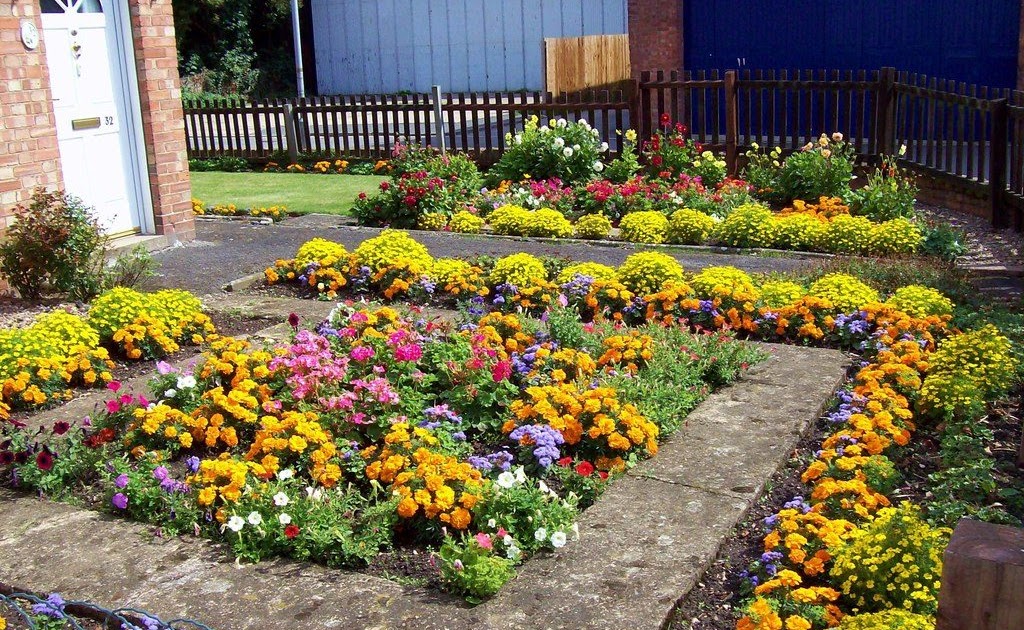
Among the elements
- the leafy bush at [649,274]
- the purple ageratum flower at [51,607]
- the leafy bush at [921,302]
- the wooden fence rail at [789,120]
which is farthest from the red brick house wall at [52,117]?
the leafy bush at [921,302]

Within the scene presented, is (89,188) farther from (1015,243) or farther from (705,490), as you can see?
(1015,243)

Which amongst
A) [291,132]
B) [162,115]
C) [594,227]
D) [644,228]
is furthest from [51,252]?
[291,132]

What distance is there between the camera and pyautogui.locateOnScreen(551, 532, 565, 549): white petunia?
3.88 m

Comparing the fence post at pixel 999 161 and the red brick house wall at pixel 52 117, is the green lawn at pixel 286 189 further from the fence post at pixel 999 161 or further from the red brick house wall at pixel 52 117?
the fence post at pixel 999 161

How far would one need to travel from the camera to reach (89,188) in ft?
32.3

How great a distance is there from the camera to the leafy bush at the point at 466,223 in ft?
34.8

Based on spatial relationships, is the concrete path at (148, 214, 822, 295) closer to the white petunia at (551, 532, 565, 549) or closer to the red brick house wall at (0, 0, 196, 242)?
the red brick house wall at (0, 0, 196, 242)

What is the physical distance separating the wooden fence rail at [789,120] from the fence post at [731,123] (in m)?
0.01

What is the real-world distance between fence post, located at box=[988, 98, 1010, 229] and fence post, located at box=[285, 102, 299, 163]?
10613mm

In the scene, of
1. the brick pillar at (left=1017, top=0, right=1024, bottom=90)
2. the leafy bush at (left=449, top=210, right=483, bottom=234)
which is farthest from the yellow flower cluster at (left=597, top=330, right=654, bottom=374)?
the brick pillar at (left=1017, top=0, right=1024, bottom=90)

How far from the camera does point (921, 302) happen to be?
21.3 ft

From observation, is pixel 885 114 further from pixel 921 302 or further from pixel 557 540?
pixel 557 540

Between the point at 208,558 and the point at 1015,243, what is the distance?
8461mm

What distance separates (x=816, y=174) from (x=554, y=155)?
3.05 meters
